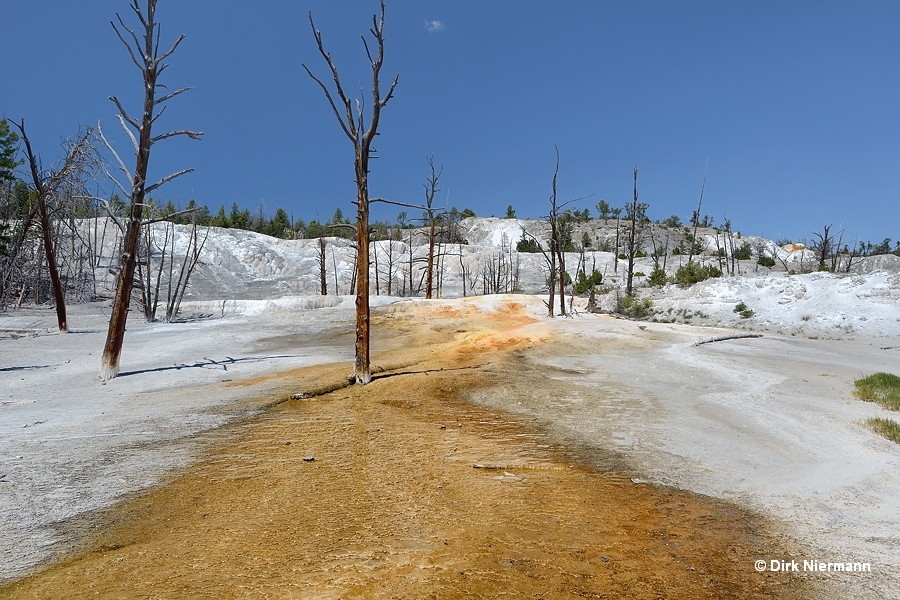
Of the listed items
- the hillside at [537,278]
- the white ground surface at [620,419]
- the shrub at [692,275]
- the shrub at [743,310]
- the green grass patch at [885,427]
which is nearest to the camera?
the white ground surface at [620,419]

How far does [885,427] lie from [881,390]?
3.28 m

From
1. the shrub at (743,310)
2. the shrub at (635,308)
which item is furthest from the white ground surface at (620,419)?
the shrub at (635,308)

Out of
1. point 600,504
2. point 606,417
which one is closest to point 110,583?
point 600,504

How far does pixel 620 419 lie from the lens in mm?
7562

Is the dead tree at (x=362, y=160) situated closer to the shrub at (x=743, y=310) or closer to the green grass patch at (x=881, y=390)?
the green grass patch at (x=881, y=390)

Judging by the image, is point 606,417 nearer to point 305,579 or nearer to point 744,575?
point 744,575

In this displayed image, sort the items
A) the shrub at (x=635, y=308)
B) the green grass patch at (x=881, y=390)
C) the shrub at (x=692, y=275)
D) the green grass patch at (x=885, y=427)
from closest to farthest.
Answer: the green grass patch at (x=885, y=427) < the green grass patch at (x=881, y=390) < the shrub at (x=635, y=308) < the shrub at (x=692, y=275)

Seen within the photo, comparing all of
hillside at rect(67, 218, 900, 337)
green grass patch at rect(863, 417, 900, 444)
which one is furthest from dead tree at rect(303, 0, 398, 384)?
hillside at rect(67, 218, 900, 337)

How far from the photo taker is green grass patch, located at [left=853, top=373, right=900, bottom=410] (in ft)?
27.1

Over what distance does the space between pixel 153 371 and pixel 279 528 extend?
32.2 ft

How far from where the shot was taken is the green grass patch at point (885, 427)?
635 cm

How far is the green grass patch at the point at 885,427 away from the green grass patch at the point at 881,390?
4.76 feet

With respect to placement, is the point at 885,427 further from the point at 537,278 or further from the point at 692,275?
the point at 537,278

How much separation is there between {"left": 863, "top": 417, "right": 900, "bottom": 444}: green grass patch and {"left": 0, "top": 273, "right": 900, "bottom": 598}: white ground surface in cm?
17
